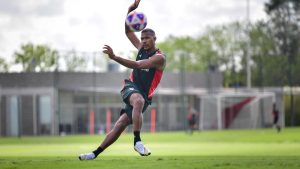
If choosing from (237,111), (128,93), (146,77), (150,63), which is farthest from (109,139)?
(237,111)

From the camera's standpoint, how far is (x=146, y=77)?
16641 mm

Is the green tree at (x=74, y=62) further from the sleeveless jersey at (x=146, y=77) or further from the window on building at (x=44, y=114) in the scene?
the sleeveless jersey at (x=146, y=77)

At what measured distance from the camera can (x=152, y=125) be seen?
72.6 m

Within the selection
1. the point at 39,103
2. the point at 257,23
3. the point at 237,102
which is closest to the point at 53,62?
the point at 39,103

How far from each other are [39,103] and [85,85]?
447cm

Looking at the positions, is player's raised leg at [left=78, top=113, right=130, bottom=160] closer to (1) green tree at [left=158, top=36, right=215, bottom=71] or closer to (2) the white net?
(2) the white net

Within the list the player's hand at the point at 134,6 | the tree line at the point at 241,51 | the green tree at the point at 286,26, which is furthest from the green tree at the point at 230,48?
the player's hand at the point at 134,6

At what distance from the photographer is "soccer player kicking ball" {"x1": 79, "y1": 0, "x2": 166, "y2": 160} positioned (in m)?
16.3

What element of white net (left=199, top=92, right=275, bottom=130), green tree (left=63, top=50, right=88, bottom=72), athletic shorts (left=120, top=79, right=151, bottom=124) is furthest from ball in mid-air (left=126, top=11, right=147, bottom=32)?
white net (left=199, top=92, right=275, bottom=130)

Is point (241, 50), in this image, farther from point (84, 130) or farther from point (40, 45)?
point (84, 130)

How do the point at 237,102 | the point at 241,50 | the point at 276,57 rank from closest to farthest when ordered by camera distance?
the point at 237,102
the point at 276,57
the point at 241,50

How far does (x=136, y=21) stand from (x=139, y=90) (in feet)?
4.71

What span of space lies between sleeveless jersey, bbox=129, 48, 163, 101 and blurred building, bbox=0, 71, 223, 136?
50.9m

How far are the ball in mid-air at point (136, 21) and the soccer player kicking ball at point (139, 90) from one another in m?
0.29
